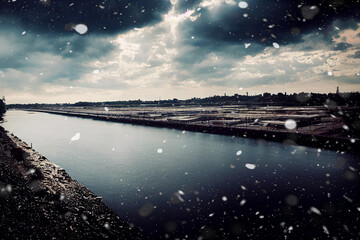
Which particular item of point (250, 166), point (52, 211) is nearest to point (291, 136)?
point (250, 166)

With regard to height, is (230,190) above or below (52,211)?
below

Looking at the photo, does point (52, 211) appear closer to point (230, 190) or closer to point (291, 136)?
point (230, 190)

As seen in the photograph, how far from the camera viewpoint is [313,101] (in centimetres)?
13200

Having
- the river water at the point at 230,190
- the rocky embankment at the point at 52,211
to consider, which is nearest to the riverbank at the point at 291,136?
the river water at the point at 230,190

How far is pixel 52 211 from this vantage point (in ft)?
40.2

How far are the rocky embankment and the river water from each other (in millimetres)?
1155

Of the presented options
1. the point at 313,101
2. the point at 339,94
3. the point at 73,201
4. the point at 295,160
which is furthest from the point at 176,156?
the point at 339,94

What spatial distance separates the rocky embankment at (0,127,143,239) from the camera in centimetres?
1024

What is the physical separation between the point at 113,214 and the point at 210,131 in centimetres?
3748

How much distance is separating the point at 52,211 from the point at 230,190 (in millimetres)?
11189

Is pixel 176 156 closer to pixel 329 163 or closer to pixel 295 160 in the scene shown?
pixel 295 160

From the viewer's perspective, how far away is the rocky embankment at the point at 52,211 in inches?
403

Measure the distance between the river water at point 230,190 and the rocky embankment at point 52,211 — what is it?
3.79 ft

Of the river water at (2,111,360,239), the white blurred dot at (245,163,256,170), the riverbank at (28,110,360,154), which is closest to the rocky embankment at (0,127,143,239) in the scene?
the river water at (2,111,360,239)
